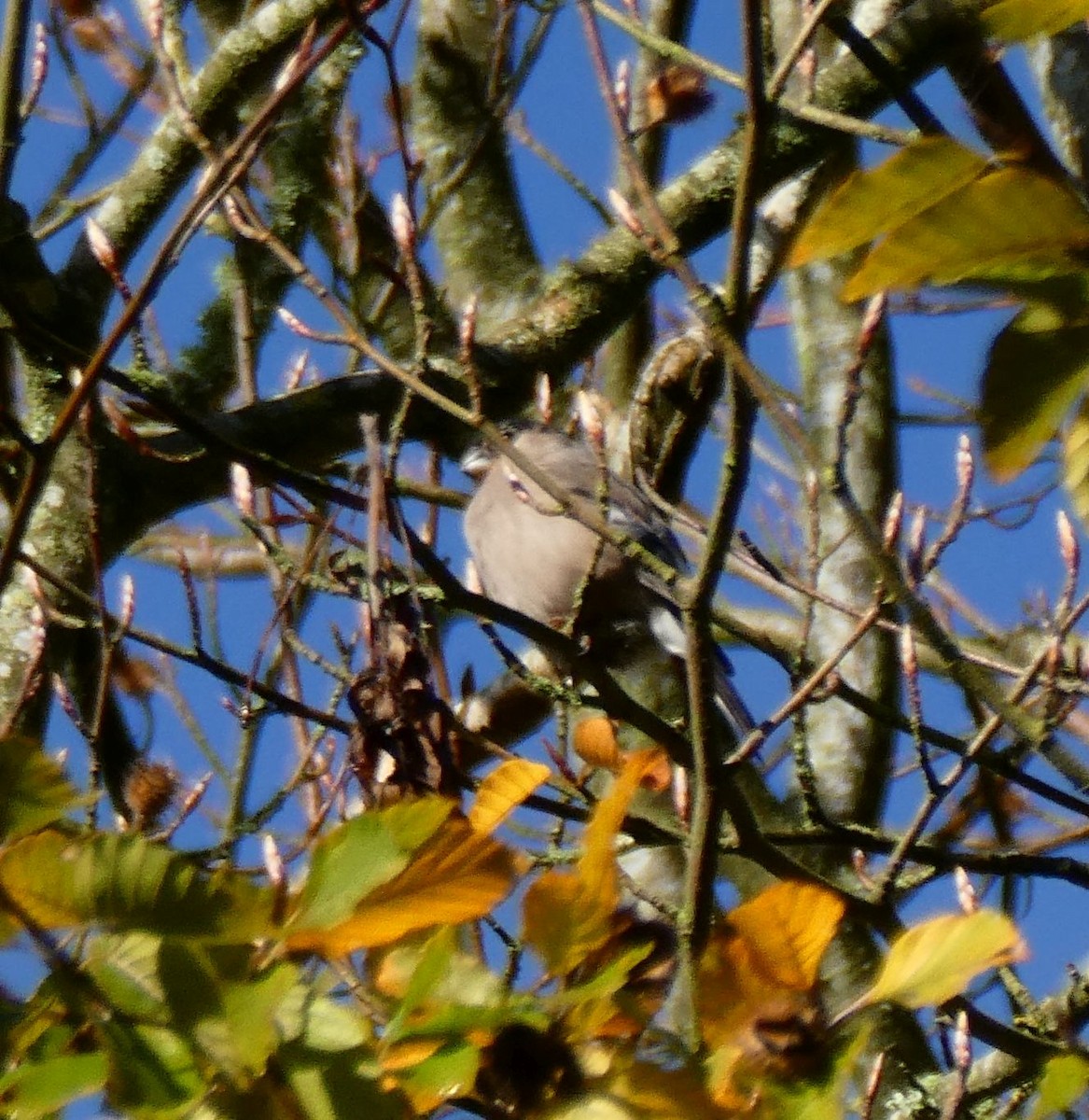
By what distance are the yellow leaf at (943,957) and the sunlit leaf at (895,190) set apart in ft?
1.33

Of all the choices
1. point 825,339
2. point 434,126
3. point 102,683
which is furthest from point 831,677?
point 434,126

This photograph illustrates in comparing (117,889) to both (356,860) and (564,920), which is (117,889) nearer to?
(356,860)

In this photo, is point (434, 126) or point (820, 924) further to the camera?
point (434, 126)

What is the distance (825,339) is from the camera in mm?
4438

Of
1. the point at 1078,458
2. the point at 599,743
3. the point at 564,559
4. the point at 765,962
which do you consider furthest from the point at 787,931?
the point at 564,559

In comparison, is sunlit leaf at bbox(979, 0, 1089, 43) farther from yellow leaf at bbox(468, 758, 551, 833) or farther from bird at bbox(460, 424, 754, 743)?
bird at bbox(460, 424, 754, 743)

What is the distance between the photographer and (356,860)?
89cm

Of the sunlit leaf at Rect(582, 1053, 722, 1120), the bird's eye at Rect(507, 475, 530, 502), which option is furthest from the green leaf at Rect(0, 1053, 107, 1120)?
the bird's eye at Rect(507, 475, 530, 502)

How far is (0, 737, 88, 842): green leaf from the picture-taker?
88cm

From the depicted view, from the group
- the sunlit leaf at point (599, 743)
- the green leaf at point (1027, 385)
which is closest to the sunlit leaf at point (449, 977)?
the green leaf at point (1027, 385)

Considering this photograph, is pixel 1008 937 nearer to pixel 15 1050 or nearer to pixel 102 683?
pixel 15 1050

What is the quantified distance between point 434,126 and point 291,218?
0.72 m

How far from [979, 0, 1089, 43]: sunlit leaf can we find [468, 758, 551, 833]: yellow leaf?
56 cm

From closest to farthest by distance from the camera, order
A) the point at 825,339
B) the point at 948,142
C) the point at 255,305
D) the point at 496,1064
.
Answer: the point at 948,142 → the point at 496,1064 → the point at 255,305 → the point at 825,339
